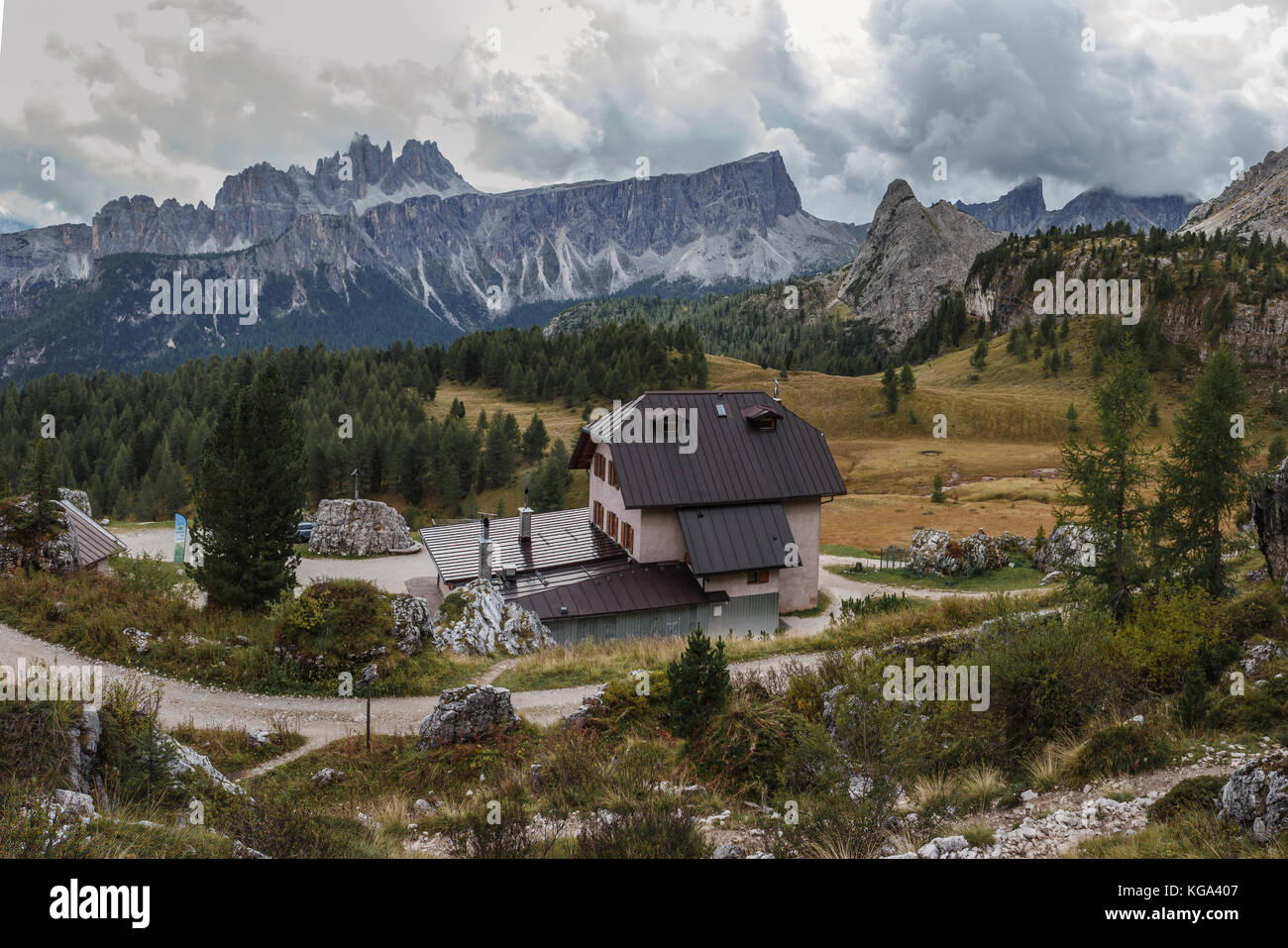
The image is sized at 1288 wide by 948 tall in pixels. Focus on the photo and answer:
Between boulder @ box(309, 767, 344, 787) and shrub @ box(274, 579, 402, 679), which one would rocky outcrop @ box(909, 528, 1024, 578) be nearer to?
shrub @ box(274, 579, 402, 679)

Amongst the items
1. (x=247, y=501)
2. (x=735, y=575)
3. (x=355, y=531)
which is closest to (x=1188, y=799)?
(x=735, y=575)

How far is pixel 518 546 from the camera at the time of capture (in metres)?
37.9

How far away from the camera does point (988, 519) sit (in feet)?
196

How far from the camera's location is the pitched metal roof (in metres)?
33.0

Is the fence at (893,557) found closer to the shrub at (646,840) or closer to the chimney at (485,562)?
the chimney at (485,562)

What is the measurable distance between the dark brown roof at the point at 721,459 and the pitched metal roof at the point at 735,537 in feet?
1.84

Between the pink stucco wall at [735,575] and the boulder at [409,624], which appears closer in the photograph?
the boulder at [409,624]

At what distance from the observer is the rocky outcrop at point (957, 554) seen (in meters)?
41.1

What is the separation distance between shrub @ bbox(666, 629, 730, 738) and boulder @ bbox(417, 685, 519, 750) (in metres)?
3.89

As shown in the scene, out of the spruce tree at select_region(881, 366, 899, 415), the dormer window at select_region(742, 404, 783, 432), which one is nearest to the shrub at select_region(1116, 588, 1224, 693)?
the dormer window at select_region(742, 404, 783, 432)

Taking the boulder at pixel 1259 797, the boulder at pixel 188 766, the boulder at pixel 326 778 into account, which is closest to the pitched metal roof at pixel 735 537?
the boulder at pixel 326 778
